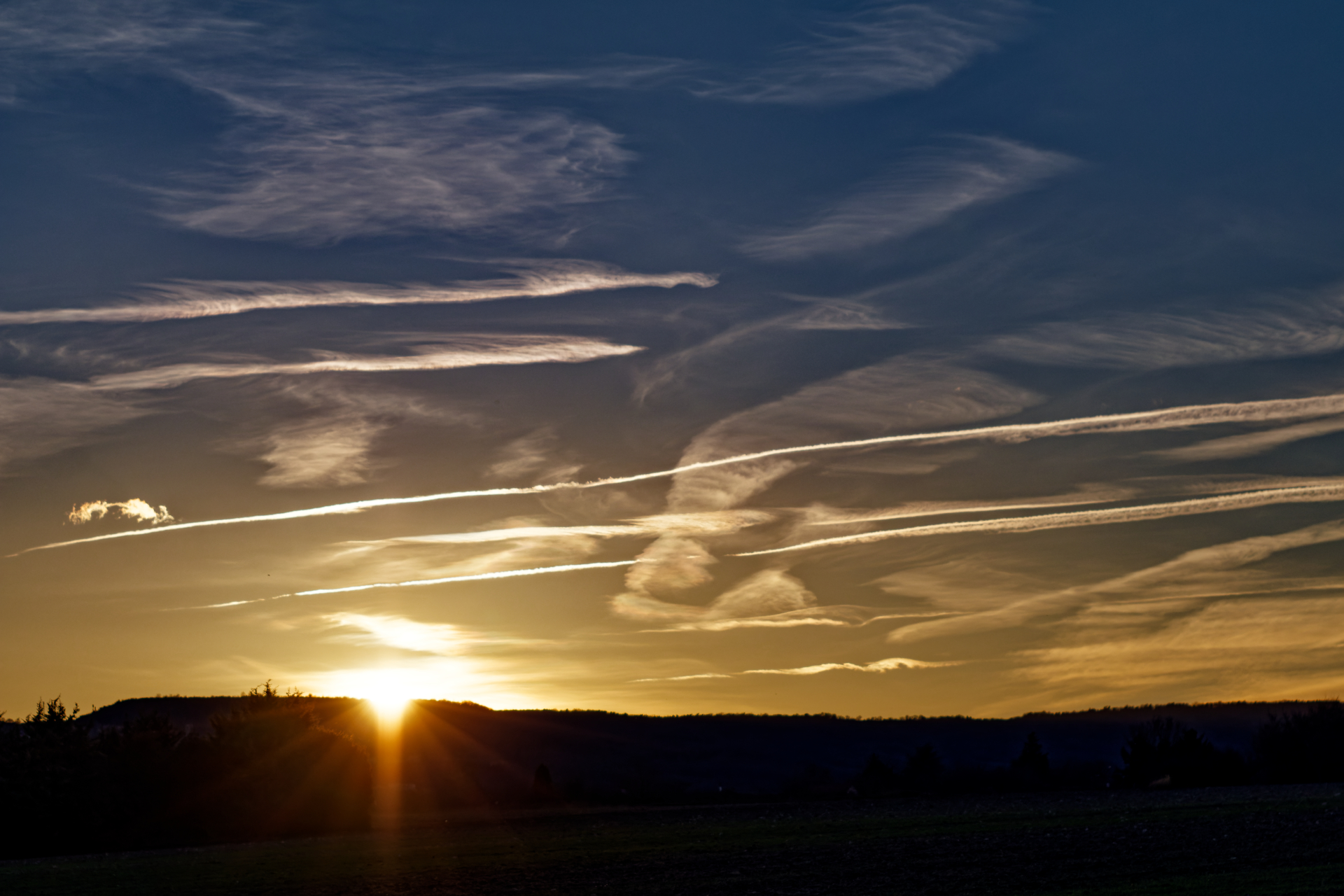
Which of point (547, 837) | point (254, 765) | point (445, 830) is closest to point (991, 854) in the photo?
point (547, 837)

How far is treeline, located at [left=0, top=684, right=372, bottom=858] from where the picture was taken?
6506 centimetres

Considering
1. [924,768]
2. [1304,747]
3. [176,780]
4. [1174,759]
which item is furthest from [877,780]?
[176,780]

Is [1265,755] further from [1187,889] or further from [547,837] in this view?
[1187,889]

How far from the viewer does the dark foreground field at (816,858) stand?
3322 cm

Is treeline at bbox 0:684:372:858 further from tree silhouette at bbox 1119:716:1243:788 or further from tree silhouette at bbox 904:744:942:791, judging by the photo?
tree silhouette at bbox 1119:716:1243:788

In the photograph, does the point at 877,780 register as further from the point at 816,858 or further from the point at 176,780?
the point at 816,858

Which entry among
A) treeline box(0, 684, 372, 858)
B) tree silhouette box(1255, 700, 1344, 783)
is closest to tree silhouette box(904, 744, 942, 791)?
tree silhouette box(1255, 700, 1344, 783)

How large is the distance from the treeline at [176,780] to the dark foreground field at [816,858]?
18.7ft

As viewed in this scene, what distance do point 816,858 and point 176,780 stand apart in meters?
46.3

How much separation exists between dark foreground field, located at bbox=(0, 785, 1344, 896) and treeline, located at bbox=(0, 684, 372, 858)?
5694mm

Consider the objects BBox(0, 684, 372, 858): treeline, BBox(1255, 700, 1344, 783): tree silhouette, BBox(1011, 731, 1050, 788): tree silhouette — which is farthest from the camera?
BBox(1011, 731, 1050, 788): tree silhouette

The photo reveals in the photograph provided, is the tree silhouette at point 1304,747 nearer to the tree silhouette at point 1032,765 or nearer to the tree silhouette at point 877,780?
the tree silhouette at point 1032,765

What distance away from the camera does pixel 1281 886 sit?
1057 inches

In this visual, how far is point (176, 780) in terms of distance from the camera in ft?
233
